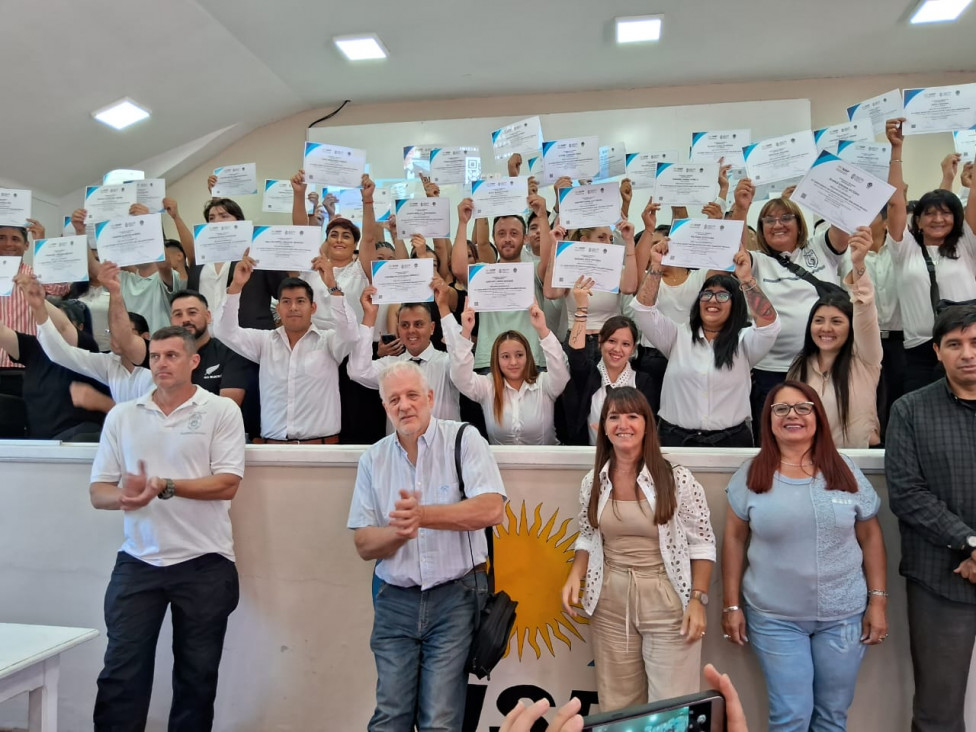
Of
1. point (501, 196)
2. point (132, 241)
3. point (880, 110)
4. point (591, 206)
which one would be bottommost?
point (132, 241)

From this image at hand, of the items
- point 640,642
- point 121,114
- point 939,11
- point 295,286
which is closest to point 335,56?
point 121,114

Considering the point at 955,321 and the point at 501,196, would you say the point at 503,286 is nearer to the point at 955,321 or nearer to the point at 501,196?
the point at 501,196

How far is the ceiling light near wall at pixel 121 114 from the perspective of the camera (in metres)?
6.01

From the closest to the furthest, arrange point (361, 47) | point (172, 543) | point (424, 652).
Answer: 1. point (424, 652)
2. point (172, 543)
3. point (361, 47)

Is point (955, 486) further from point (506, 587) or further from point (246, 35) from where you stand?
point (246, 35)

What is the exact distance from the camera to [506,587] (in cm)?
269

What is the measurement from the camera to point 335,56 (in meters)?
6.10

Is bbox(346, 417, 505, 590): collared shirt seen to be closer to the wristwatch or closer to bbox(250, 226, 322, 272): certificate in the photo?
the wristwatch

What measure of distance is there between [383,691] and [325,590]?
790mm

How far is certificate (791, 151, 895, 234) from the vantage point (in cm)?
275

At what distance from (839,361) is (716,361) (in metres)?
0.47

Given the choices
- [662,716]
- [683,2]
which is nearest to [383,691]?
[662,716]

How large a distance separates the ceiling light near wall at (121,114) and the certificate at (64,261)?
3.40 metres

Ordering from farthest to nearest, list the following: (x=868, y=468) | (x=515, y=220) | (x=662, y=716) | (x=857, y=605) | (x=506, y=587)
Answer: (x=515, y=220)
(x=506, y=587)
(x=868, y=468)
(x=857, y=605)
(x=662, y=716)
